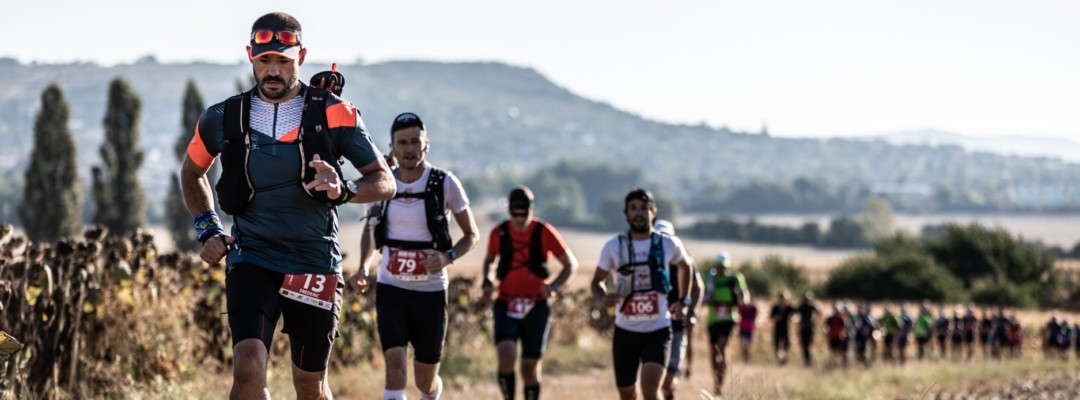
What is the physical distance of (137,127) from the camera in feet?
271

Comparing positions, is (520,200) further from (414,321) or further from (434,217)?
(414,321)

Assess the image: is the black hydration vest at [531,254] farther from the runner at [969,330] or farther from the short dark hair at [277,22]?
the runner at [969,330]

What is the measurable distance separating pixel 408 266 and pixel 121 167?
7769cm

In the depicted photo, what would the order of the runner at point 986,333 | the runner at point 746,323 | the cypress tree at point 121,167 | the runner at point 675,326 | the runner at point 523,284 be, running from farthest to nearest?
the cypress tree at point 121,167 → the runner at point 986,333 → the runner at point 746,323 → the runner at point 675,326 → the runner at point 523,284

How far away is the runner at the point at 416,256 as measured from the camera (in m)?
8.38

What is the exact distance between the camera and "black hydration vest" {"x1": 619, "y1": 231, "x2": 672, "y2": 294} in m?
9.40

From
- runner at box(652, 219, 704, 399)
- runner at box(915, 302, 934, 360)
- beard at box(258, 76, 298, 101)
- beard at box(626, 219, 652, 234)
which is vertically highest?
beard at box(258, 76, 298, 101)

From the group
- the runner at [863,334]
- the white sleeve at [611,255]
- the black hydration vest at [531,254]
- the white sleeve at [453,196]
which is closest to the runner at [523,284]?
the black hydration vest at [531,254]

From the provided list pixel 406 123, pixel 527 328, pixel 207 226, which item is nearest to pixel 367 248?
pixel 406 123

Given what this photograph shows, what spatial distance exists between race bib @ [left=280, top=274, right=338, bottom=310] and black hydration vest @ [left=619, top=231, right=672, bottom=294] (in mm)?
3955

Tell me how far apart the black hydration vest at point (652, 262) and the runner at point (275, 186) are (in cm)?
393

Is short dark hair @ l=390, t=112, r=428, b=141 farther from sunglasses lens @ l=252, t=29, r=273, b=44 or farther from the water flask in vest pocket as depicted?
sunglasses lens @ l=252, t=29, r=273, b=44

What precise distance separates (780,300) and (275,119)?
25.0 meters

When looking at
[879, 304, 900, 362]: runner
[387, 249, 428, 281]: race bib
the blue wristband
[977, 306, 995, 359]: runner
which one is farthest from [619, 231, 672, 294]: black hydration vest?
[977, 306, 995, 359]: runner
